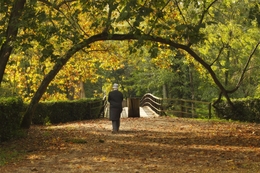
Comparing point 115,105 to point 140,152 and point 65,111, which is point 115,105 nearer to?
point 140,152

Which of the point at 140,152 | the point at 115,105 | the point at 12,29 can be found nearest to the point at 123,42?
the point at 115,105

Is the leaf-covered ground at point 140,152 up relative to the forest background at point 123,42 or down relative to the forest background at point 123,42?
down

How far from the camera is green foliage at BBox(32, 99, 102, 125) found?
23.5m

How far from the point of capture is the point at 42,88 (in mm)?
16562

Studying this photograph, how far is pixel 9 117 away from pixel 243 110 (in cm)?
1367

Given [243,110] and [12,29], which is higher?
[12,29]

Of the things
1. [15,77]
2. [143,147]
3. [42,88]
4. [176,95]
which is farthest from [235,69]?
[143,147]

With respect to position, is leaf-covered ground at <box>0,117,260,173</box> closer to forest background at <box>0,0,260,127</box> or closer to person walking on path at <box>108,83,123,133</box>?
person walking on path at <box>108,83,123,133</box>

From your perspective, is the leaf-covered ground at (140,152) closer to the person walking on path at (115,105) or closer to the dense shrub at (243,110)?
the person walking on path at (115,105)

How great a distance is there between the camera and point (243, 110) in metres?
23.6

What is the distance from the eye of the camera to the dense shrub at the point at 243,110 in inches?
873

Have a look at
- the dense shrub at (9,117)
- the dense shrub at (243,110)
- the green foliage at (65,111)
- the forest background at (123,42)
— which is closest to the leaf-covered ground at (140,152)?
the dense shrub at (9,117)

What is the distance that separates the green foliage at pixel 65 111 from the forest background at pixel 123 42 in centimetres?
168

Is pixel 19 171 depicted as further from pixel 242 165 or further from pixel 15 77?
pixel 15 77
